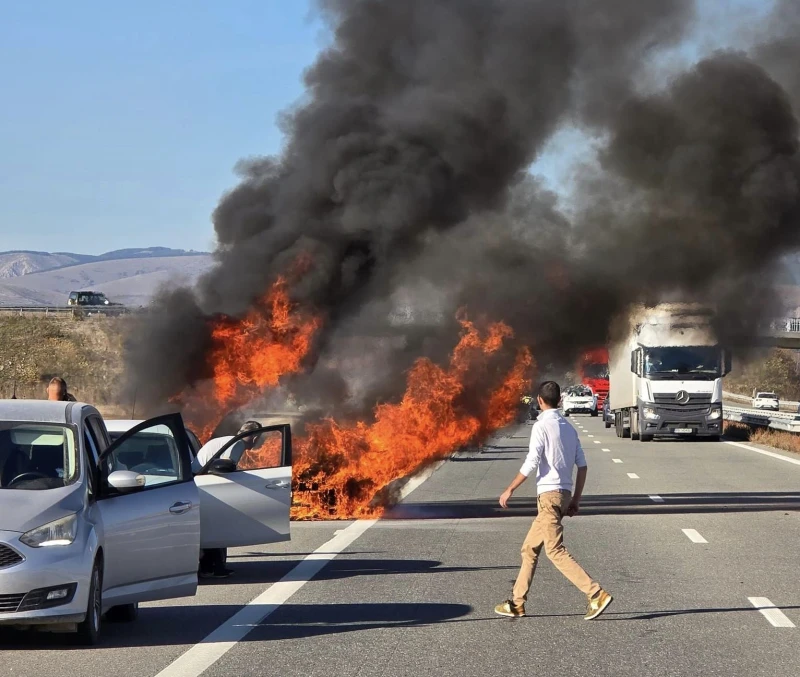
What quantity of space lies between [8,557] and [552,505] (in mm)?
3663

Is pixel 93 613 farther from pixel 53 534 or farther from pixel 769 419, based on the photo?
pixel 769 419

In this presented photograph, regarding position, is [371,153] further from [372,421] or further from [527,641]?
[527,641]

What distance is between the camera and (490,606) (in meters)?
9.78

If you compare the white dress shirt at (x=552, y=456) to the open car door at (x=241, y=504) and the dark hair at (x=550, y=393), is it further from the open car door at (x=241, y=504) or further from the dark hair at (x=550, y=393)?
the open car door at (x=241, y=504)

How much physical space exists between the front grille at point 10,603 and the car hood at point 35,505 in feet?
1.24

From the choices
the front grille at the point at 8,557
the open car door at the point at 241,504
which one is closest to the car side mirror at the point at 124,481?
the front grille at the point at 8,557

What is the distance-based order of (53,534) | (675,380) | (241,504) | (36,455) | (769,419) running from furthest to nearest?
(769,419)
(675,380)
(241,504)
(36,455)
(53,534)

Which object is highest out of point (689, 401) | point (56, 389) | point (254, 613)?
point (56, 389)

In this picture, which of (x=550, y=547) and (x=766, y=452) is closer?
(x=550, y=547)

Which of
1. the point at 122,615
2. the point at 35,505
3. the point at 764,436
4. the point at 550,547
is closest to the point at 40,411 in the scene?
the point at 35,505

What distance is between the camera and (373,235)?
25.6 m

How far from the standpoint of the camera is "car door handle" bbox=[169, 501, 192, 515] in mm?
8883

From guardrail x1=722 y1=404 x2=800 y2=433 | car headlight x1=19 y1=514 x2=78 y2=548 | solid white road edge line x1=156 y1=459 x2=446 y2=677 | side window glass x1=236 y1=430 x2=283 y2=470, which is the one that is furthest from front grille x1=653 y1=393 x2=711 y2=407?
car headlight x1=19 y1=514 x2=78 y2=548

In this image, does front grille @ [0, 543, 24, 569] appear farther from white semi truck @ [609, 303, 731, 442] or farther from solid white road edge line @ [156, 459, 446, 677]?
white semi truck @ [609, 303, 731, 442]
